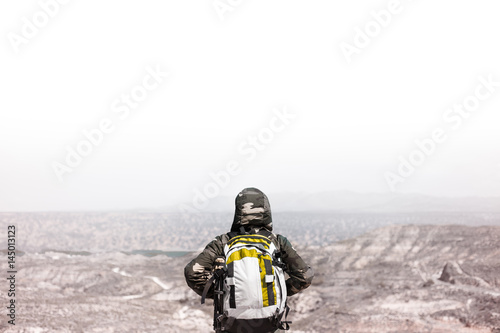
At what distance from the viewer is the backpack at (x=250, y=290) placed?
5.10 meters

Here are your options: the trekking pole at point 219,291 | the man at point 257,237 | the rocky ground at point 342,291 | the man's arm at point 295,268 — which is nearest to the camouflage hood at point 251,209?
the man at point 257,237

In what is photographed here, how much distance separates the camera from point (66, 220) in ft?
354

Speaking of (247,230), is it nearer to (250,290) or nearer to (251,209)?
(251,209)

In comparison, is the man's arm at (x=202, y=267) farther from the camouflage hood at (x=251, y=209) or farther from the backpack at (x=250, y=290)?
the camouflage hood at (x=251, y=209)

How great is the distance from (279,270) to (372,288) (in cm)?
3436

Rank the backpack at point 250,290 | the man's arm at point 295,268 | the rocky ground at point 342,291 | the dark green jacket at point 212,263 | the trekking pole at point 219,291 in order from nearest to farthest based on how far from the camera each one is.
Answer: the backpack at point 250,290, the trekking pole at point 219,291, the dark green jacket at point 212,263, the man's arm at point 295,268, the rocky ground at point 342,291

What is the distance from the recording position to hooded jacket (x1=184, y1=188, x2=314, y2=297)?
5352 millimetres

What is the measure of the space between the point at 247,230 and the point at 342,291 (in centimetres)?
3377

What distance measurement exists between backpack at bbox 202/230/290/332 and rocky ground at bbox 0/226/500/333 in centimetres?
1731

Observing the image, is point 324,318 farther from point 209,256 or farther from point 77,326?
point 209,256

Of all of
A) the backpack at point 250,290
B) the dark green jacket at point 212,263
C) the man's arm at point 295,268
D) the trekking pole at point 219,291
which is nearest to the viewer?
the backpack at point 250,290

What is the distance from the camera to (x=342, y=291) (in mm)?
37031

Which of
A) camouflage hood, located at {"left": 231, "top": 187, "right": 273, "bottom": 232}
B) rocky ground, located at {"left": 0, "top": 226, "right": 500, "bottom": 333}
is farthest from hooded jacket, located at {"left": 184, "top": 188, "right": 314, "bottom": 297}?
rocky ground, located at {"left": 0, "top": 226, "right": 500, "bottom": 333}

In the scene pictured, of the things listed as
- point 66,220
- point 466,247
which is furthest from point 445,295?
point 66,220
